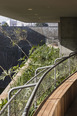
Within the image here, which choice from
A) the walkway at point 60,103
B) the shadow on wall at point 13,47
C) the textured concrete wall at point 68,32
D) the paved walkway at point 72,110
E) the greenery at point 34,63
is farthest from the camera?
the shadow on wall at point 13,47

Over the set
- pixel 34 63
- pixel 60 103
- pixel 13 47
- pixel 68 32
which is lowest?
pixel 13 47

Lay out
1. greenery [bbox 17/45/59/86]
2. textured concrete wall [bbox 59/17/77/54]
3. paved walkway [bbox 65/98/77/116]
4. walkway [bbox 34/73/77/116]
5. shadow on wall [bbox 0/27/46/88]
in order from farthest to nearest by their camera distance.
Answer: shadow on wall [bbox 0/27/46/88] < textured concrete wall [bbox 59/17/77/54] < greenery [bbox 17/45/59/86] < paved walkway [bbox 65/98/77/116] < walkway [bbox 34/73/77/116]

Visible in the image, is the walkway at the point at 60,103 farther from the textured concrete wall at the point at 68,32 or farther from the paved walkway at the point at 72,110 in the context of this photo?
the textured concrete wall at the point at 68,32

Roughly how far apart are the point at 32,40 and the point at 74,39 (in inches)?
580

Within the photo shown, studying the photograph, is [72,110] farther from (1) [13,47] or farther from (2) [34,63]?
(1) [13,47]

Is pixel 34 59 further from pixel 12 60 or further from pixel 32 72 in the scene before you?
pixel 12 60

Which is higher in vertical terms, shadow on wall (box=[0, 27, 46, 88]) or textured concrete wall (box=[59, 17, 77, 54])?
textured concrete wall (box=[59, 17, 77, 54])

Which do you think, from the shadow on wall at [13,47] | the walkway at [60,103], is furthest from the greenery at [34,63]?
the shadow on wall at [13,47]

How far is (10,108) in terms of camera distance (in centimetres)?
241

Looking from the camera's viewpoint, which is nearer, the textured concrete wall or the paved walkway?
the paved walkway

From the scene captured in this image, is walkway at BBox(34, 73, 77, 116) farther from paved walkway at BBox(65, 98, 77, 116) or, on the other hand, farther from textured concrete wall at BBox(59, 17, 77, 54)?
textured concrete wall at BBox(59, 17, 77, 54)

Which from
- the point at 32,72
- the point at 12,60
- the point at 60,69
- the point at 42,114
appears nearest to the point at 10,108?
the point at 42,114

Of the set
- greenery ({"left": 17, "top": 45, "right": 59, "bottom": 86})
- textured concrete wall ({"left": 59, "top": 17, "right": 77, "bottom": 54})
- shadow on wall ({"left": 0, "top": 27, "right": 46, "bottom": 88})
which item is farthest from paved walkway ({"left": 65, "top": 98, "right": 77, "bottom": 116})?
shadow on wall ({"left": 0, "top": 27, "right": 46, "bottom": 88})

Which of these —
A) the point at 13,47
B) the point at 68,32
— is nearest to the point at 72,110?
the point at 68,32
